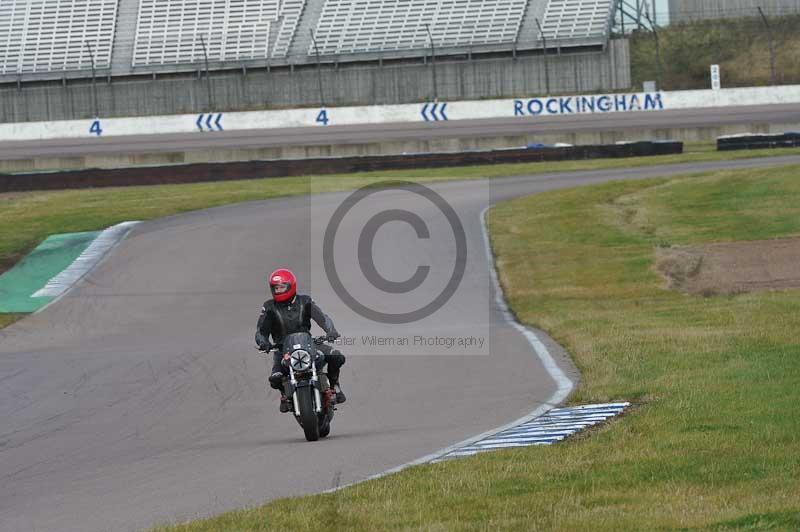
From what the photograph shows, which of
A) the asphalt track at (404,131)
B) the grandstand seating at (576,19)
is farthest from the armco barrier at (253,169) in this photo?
the grandstand seating at (576,19)

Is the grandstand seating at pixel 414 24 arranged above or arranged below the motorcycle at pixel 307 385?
above

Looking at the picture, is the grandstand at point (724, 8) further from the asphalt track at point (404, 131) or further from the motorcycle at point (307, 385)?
the motorcycle at point (307, 385)

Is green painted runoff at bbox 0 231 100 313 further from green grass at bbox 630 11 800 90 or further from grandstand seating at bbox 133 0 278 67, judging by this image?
green grass at bbox 630 11 800 90

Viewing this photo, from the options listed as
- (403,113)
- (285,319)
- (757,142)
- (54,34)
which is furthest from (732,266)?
(54,34)

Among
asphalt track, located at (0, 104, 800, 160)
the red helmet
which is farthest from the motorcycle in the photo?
asphalt track, located at (0, 104, 800, 160)

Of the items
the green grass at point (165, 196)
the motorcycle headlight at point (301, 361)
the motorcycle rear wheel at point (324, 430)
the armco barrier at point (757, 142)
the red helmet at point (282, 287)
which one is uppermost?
the armco barrier at point (757, 142)

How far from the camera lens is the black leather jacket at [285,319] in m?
10.6

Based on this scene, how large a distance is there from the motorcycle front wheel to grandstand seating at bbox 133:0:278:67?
51.0 m

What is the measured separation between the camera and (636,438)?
8812 millimetres

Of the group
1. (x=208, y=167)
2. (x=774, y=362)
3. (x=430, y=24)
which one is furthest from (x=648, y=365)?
(x=430, y=24)

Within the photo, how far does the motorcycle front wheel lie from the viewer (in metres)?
10.0

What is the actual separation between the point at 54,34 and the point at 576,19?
25045 mm

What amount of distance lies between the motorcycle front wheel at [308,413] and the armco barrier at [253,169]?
29.5 metres

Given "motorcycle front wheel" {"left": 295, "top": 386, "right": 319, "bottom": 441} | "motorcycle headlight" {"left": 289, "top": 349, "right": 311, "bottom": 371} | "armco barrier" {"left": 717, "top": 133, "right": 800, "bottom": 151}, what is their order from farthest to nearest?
"armco barrier" {"left": 717, "top": 133, "right": 800, "bottom": 151}
"motorcycle headlight" {"left": 289, "top": 349, "right": 311, "bottom": 371}
"motorcycle front wheel" {"left": 295, "top": 386, "right": 319, "bottom": 441}
